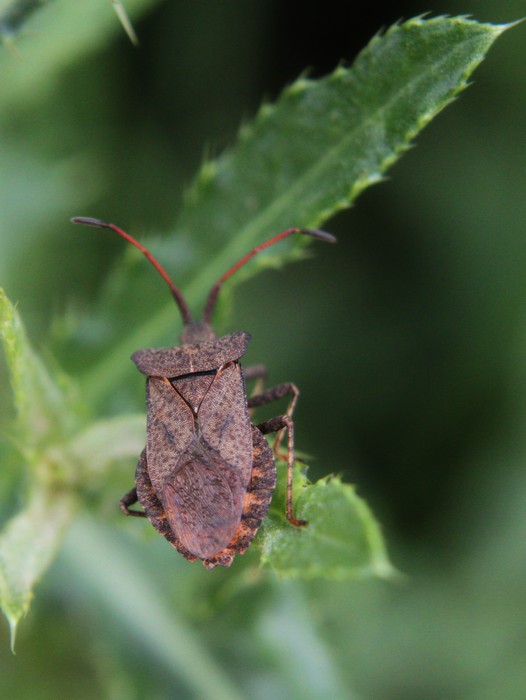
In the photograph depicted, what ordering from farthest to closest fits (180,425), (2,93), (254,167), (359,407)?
(359,407) → (2,93) → (254,167) → (180,425)

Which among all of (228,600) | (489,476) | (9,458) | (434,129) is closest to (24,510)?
(9,458)

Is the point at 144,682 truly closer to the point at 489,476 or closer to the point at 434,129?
the point at 489,476

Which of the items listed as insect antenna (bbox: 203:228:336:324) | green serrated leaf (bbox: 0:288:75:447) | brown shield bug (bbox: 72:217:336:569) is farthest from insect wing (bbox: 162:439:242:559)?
insect antenna (bbox: 203:228:336:324)

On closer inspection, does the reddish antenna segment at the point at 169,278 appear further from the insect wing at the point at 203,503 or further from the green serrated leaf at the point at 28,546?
the green serrated leaf at the point at 28,546

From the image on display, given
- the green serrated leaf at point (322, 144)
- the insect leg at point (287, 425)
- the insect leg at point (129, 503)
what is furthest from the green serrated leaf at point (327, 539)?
the green serrated leaf at point (322, 144)

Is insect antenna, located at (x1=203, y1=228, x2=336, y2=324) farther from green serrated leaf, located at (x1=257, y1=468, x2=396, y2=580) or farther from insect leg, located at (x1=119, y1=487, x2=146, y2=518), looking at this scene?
green serrated leaf, located at (x1=257, y1=468, x2=396, y2=580)

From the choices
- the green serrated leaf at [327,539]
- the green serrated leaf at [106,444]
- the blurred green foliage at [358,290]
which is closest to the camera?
the green serrated leaf at [327,539]
